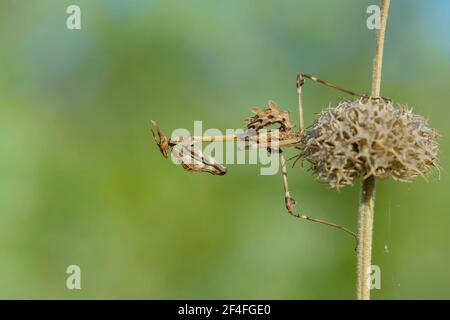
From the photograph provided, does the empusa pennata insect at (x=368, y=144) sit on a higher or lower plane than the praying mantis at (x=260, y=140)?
lower

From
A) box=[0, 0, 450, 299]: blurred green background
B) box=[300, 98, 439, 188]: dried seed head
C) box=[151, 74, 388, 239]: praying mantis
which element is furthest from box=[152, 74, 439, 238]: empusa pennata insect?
box=[0, 0, 450, 299]: blurred green background

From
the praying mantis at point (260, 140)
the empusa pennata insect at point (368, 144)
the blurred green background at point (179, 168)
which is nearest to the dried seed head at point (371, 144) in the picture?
the empusa pennata insect at point (368, 144)

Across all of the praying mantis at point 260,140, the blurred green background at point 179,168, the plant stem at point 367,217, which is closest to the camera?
the plant stem at point 367,217

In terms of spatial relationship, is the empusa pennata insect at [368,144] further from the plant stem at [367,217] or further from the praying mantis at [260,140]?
the praying mantis at [260,140]

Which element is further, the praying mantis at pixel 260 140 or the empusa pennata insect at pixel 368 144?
the praying mantis at pixel 260 140

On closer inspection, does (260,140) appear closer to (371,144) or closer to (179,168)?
(371,144)
